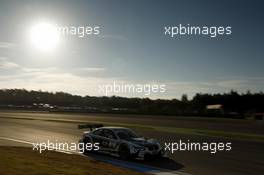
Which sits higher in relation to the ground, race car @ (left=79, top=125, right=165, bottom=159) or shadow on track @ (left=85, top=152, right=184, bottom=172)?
race car @ (left=79, top=125, right=165, bottom=159)

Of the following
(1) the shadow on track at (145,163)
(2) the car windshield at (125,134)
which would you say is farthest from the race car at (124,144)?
(1) the shadow on track at (145,163)

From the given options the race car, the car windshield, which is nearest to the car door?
the race car

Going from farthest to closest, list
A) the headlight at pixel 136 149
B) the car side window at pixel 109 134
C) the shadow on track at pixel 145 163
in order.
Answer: the car side window at pixel 109 134
the headlight at pixel 136 149
the shadow on track at pixel 145 163

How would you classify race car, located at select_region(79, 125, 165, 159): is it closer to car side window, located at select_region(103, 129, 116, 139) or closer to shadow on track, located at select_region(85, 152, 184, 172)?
car side window, located at select_region(103, 129, 116, 139)

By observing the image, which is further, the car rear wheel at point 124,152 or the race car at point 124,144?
the car rear wheel at point 124,152

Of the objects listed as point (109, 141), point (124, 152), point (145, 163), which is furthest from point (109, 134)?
point (145, 163)

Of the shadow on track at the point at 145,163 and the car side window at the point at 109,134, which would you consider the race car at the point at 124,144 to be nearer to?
the car side window at the point at 109,134

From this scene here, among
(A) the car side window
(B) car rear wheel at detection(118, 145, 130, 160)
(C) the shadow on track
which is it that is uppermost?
(A) the car side window

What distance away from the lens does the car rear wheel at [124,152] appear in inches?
691

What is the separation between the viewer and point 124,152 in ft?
58.1

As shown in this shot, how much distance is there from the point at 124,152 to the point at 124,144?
1.05 feet

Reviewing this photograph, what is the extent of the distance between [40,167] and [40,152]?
5820 mm

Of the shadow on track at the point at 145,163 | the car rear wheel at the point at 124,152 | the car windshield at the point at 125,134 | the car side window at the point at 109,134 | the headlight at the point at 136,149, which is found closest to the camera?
the shadow on track at the point at 145,163

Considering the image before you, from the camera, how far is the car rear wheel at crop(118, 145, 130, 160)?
1754cm
